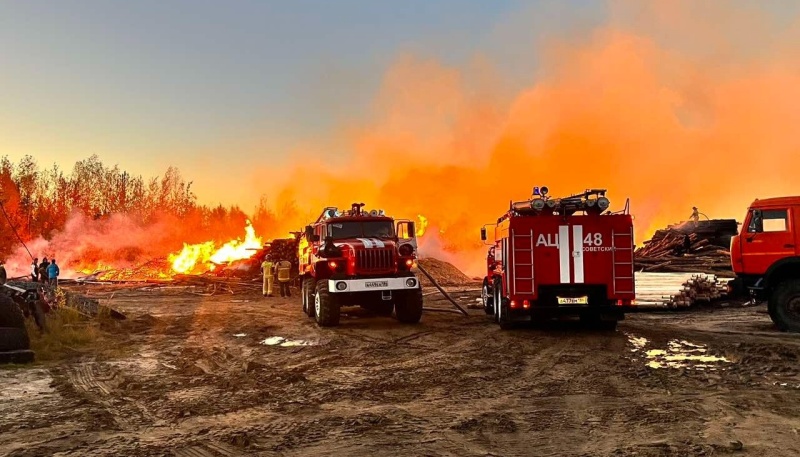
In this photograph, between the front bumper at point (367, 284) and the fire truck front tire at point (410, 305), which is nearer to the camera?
the front bumper at point (367, 284)

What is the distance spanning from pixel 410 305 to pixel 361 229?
2559 millimetres

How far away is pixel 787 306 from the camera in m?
12.5

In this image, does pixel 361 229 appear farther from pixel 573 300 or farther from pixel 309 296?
pixel 573 300

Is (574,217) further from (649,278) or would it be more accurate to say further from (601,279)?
(649,278)

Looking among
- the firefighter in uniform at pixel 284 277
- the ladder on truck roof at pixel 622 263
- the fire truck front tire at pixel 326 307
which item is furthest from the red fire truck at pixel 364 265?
the firefighter in uniform at pixel 284 277

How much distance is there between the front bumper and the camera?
13.8 m

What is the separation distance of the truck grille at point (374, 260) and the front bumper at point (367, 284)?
0.38m

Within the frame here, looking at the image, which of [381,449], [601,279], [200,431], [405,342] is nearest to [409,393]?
[381,449]

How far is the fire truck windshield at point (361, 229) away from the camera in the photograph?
50.5ft

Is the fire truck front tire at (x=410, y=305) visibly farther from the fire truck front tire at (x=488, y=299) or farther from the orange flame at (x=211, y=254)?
the orange flame at (x=211, y=254)

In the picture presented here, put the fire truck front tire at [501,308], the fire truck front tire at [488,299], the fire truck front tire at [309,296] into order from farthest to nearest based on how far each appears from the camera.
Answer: the fire truck front tire at [309,296] → the fire truck front tire at [488,299] → the fire truck front tire at [501,308]

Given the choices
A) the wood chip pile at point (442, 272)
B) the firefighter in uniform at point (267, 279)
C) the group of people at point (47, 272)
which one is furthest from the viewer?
the wood chip pile at point (442, 272)

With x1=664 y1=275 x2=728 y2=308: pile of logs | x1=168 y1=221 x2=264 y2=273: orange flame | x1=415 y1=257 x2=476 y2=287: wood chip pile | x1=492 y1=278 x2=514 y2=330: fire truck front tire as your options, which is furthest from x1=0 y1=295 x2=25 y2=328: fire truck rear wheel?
x1=168 y1=221 x2=264 y2=273: orange flame

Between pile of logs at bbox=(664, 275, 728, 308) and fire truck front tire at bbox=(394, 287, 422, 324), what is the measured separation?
26.5 feet
